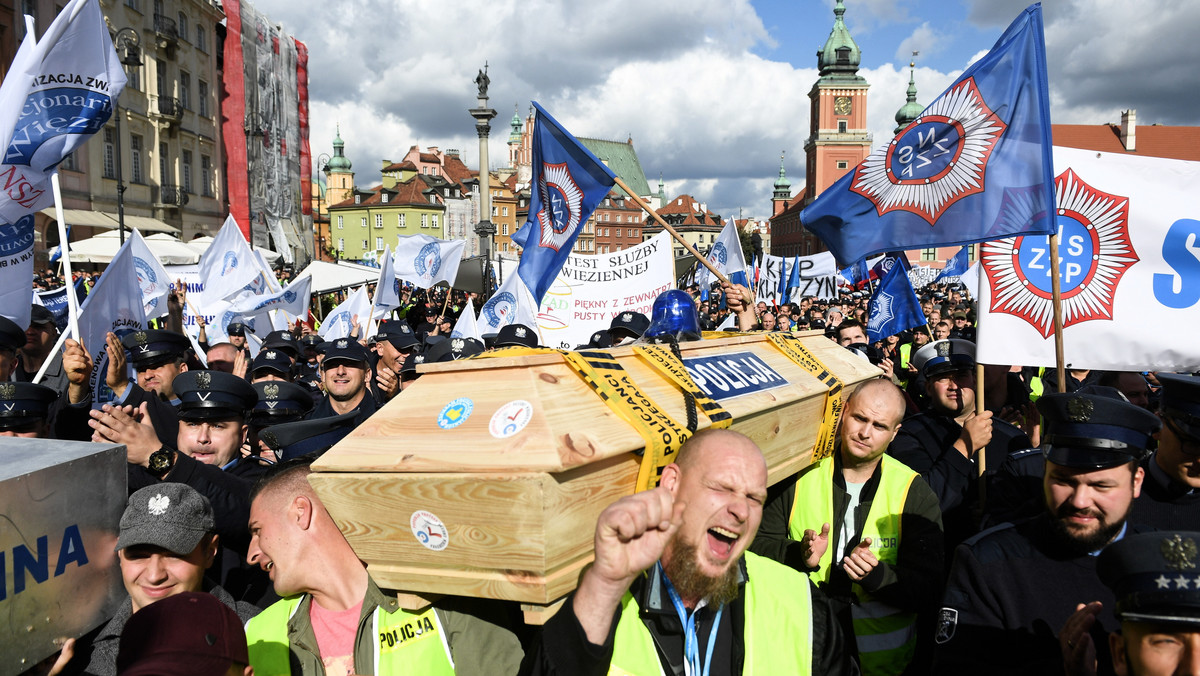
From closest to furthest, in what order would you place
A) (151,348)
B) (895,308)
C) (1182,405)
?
(1182,405) → (151,348) → (895,308)

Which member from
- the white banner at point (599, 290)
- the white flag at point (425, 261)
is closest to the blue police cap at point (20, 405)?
the white banner at point (599, 290)

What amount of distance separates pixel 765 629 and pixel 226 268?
33.4ft

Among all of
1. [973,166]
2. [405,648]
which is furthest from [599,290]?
[405,648]

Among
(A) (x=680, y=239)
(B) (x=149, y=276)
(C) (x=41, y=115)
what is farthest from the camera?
(B) (x=149, y=276)

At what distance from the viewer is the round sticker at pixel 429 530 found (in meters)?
2.02

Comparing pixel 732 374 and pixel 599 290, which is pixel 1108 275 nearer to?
pixel 732 374

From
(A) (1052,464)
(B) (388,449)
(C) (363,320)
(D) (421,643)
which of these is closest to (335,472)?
(B) (388,449)

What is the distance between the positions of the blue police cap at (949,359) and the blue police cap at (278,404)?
12.2 feet

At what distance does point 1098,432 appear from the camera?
8.28ft

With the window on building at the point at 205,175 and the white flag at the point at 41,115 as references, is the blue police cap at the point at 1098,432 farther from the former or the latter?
the window on building at the point at 205,175

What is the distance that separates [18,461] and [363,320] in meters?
10.1

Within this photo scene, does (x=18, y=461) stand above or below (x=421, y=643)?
above

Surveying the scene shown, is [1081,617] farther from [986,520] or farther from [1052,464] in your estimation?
[986,520]

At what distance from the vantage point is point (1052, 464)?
8.55ft
